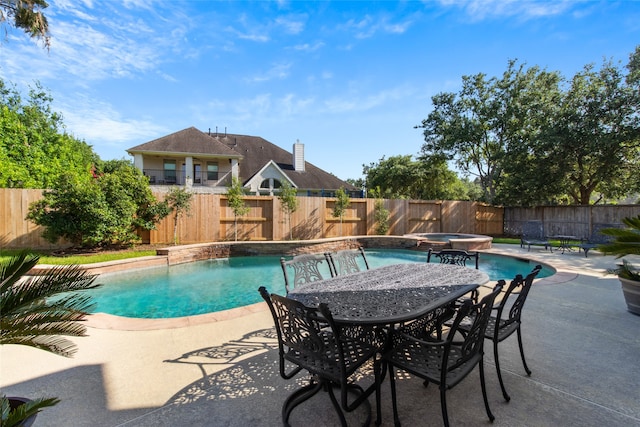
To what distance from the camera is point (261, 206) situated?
1260 centimetres

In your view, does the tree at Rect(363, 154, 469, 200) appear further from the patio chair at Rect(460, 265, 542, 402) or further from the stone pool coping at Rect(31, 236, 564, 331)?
the patio chair at Rect(460, 265, 542, 402)

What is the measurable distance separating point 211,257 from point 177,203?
258 centimetres

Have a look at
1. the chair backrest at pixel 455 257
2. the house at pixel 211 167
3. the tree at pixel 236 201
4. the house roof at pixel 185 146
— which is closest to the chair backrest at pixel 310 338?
the chair backrest at pixel 455 257

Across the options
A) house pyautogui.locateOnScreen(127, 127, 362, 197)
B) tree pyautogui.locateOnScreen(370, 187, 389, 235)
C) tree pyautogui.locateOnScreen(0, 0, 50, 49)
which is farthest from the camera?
house pyautogui.locateOnScreen(127, 127, 362, 197)

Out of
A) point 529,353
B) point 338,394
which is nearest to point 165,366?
point 338,394

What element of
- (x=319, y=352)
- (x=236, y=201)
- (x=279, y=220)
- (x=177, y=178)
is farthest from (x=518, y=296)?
(x=177, y=178)

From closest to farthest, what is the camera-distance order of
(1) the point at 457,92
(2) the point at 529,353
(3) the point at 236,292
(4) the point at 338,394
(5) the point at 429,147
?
(4) the point at 338,394 → (2) the point at 529,353 → (3) the point at 236,292 → (1) the point at 457,92 → (5) the point at 429,147

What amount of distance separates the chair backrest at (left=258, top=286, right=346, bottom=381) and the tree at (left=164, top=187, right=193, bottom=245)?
10.1 metres

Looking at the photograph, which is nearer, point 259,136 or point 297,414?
point 297,414

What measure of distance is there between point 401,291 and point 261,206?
10665mm

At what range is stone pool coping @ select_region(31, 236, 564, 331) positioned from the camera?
3.62 m

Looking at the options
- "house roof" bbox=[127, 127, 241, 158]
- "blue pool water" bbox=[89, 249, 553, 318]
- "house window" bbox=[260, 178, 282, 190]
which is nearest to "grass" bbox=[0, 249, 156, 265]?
"blue pool water" bbox=[89, 249, 553, 318]

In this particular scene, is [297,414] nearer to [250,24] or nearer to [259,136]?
[250,24]

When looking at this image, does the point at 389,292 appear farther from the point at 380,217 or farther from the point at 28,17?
the point at 28,17
